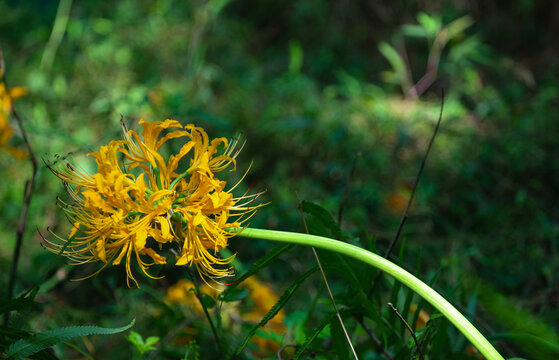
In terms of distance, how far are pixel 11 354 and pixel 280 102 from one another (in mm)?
2251

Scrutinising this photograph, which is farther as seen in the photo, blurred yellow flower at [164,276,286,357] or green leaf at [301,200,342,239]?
blurred yellow flower at [164,276,286,357]

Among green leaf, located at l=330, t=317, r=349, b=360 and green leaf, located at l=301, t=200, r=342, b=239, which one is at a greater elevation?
green leaf, located at l=301, t=200, r=342, b=239

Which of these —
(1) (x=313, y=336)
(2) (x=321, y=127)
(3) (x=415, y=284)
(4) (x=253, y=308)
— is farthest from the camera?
(2) (x=321, y=127)

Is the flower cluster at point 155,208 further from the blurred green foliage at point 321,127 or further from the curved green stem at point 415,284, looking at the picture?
the blurred green foliage at point 321,127

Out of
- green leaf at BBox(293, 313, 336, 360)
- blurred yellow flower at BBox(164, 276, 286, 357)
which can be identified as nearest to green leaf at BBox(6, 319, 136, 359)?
green leaf at BBox(293, 313, 336, 360)

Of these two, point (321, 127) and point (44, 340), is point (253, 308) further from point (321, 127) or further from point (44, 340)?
point (321, 127)

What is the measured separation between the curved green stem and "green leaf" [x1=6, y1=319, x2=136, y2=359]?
0.28 metres

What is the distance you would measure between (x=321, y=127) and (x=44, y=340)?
2.00 meters

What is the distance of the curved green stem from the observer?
579 millimetres

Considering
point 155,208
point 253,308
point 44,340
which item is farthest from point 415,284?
point 253,308

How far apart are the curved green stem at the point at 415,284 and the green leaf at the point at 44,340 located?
28 cm

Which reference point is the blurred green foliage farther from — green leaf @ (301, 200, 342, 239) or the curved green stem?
the curved green stem

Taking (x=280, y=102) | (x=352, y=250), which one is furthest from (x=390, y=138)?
(x=352, y=250)

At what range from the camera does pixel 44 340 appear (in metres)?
0.65
